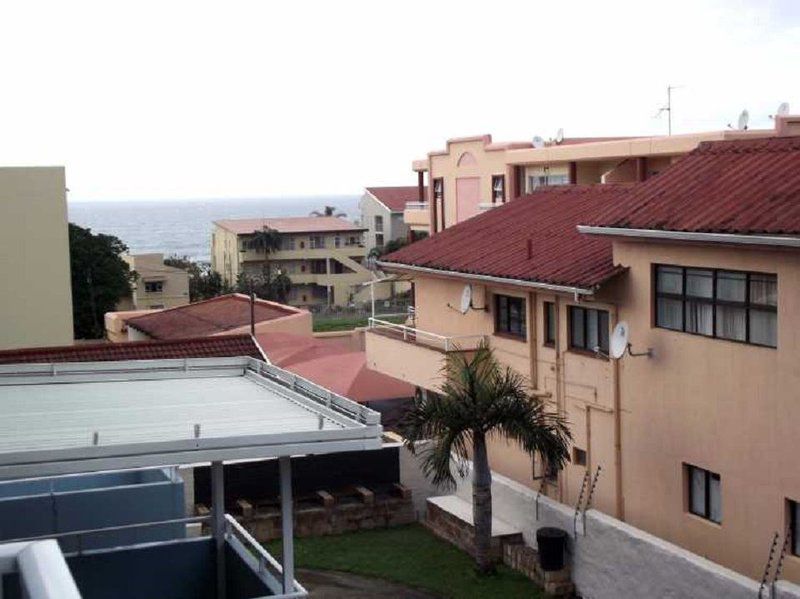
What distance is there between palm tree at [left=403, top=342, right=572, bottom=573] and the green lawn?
27.9 inches

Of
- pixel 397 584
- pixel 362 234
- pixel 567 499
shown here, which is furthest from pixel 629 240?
pixel 362 234

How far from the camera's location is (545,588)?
1964 centimetres

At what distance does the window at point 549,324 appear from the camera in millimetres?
20734

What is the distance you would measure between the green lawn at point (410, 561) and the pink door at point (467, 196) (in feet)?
46.7

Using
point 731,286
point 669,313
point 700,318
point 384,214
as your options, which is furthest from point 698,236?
point 384,214

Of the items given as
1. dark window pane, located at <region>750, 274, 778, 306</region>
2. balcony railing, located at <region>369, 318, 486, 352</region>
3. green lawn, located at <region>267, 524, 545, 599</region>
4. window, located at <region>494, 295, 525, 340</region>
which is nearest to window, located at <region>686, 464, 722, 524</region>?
dark window pane, located at <region>750, 274, 778, 306</region>

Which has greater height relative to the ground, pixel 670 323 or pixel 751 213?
pixel 751 213

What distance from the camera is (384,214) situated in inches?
3910

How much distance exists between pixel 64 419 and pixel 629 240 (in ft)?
30.5

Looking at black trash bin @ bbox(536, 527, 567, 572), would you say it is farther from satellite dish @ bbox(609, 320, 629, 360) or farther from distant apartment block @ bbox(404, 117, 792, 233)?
distant apartment block @ bbox(404, 117, 792, 233)

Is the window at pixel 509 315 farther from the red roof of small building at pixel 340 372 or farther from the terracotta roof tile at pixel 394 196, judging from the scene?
the terracotta roof tile at pixel 394 196

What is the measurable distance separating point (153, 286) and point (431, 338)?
57786 millimetres

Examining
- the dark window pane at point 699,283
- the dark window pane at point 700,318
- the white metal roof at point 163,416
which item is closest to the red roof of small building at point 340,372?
the dark window pane at point 700,318

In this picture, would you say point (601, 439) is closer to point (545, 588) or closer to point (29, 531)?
point (545, 588)
